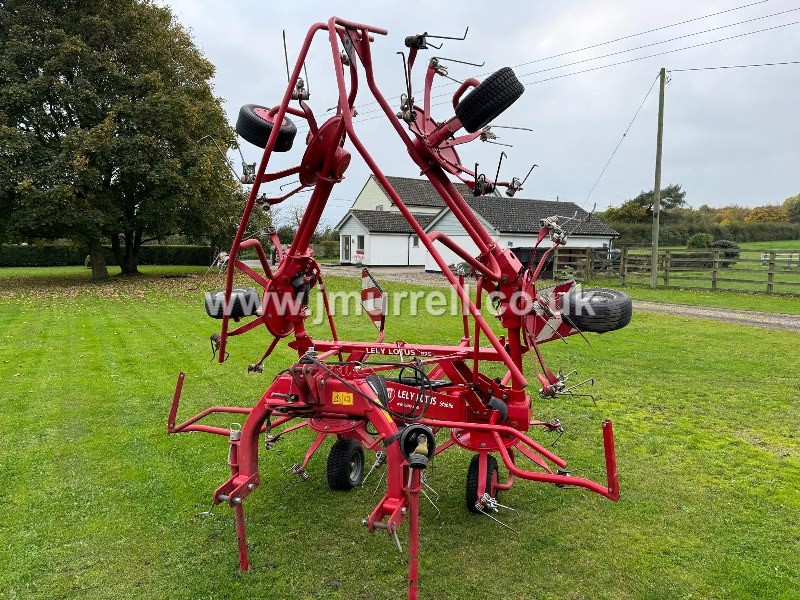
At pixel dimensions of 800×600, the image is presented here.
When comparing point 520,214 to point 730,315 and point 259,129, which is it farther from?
point 259,129

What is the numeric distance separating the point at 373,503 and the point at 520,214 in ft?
92.3

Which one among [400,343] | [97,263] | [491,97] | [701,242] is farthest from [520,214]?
[491,97]

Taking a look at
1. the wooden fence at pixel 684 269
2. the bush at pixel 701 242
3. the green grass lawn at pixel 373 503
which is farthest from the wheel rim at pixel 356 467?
the bush at pixel 701 242

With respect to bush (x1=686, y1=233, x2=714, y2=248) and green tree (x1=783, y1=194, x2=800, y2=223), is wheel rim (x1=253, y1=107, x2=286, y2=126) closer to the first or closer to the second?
bush (x1=686, y1=233, x2=714, y2=248)

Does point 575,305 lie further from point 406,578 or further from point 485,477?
point 406,578

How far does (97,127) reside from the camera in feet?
65.6

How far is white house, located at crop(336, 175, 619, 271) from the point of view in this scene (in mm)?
29000

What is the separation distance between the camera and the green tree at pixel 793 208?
161 feet

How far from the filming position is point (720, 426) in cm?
645

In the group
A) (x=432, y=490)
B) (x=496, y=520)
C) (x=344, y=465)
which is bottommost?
(x=496, y=520)

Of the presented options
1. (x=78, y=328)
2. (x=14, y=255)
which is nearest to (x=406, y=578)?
(x=78, y=328)

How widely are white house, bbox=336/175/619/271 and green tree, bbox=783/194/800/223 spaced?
26.1 metres

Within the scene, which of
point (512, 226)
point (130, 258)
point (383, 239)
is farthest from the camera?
point (383, 239)

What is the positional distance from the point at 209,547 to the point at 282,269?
2106mm
